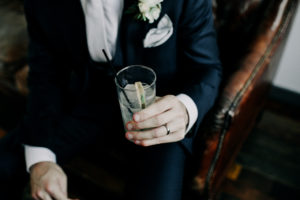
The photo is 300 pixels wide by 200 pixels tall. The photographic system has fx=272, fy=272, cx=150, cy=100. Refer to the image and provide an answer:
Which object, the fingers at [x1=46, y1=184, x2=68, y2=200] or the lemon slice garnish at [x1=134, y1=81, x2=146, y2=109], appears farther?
the fingers at [x1=46, y1=184, x2=68, y2=200]

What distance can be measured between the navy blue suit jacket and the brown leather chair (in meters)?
0.06

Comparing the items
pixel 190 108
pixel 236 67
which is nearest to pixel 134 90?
pixel 190 108

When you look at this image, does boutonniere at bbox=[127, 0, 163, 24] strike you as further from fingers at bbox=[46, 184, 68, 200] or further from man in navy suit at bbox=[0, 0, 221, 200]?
fingers at bbox=[46, 184, 68, 200]

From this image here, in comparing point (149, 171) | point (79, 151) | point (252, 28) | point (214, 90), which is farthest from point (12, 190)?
point (252, 28)

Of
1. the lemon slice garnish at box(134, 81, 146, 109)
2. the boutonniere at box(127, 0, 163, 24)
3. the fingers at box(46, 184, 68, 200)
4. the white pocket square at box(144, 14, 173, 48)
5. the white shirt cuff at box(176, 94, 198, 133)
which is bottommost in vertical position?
the fingers at box(46, 184, 68, 200)

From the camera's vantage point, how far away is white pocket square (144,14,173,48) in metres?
1.02

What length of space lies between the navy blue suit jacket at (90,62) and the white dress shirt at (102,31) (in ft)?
0.10

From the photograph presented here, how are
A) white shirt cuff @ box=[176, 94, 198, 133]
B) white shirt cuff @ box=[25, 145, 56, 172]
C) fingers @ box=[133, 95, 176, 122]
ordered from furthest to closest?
white shirt cuff @ box=[25, 145, 56, 172]
white shirt cuff @ box=[176, 94, 198, 133]
fingers @ box=[133, 95, 176, 122]

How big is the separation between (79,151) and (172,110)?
2.04ft

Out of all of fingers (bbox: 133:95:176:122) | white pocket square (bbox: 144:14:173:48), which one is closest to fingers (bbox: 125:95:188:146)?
fingers (bbox: 133:95:176:122)

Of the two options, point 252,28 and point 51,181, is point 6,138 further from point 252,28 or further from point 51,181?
point 252,28

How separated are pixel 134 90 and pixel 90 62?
430 millimetres

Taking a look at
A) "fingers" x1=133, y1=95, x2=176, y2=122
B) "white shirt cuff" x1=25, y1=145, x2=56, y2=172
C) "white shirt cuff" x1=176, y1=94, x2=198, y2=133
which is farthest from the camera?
"white shirt cuff" x1=25, y1=145, x2=56, y2=172

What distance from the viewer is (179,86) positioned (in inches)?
47.0
